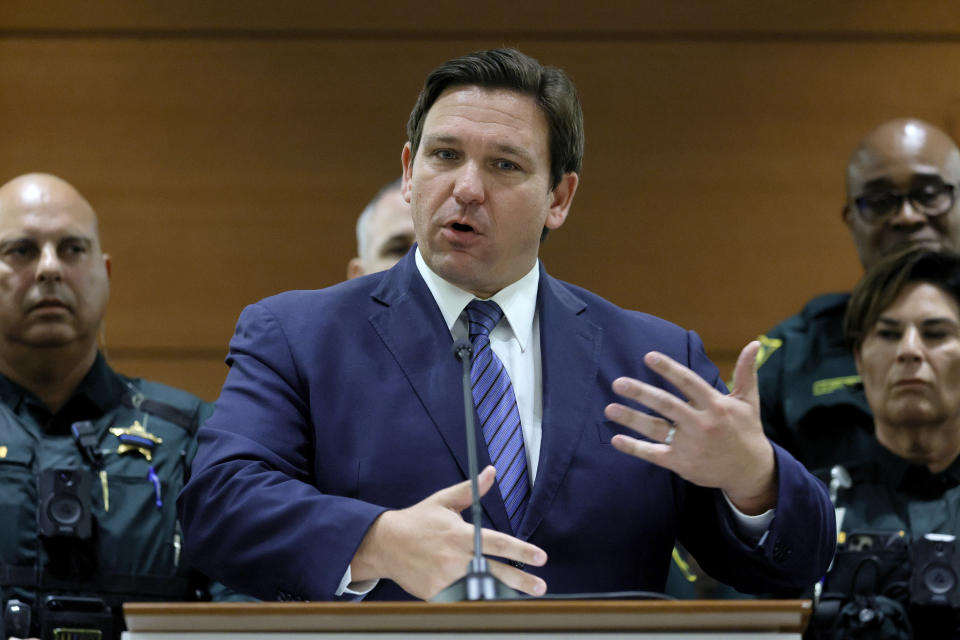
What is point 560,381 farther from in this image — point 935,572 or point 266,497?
point 935,572

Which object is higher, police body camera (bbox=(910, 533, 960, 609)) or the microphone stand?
the microphone stand

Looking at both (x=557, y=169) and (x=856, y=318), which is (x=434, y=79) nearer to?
(x=557, y=169)

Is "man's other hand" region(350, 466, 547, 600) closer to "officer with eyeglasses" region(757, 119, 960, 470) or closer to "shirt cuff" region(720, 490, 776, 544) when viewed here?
"shirt cuff" region(720, 490, 776, 544)

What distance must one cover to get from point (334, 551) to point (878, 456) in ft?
6.70

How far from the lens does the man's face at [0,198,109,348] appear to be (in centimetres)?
328

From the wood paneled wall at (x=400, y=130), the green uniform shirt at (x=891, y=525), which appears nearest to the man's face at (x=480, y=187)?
the green uniform shirt at (x=891, y=525)

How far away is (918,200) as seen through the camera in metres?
3.51

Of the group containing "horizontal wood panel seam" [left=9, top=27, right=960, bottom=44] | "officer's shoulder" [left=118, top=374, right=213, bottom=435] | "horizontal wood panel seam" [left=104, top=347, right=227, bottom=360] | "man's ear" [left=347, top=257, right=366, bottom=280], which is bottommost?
"officer's shoulder" [left=118, top=374, right=213, bottom=435]

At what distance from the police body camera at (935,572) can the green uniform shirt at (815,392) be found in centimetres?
33

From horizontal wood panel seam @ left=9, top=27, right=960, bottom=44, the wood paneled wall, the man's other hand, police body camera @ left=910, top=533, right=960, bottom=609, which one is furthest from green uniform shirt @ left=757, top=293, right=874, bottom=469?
the man's other hand

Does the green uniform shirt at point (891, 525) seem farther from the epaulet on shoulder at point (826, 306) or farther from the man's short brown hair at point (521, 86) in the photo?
the man's short brown hair at point (521, 86)

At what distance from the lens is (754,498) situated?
1854 mm

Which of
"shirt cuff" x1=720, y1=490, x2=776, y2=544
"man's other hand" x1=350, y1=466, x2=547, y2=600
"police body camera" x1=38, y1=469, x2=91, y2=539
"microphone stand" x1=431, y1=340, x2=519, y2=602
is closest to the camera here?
"microphone stand" x1=431, y1=340, x2=519, y2=602

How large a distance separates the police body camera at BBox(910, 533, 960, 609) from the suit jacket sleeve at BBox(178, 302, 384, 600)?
5.65 ft
